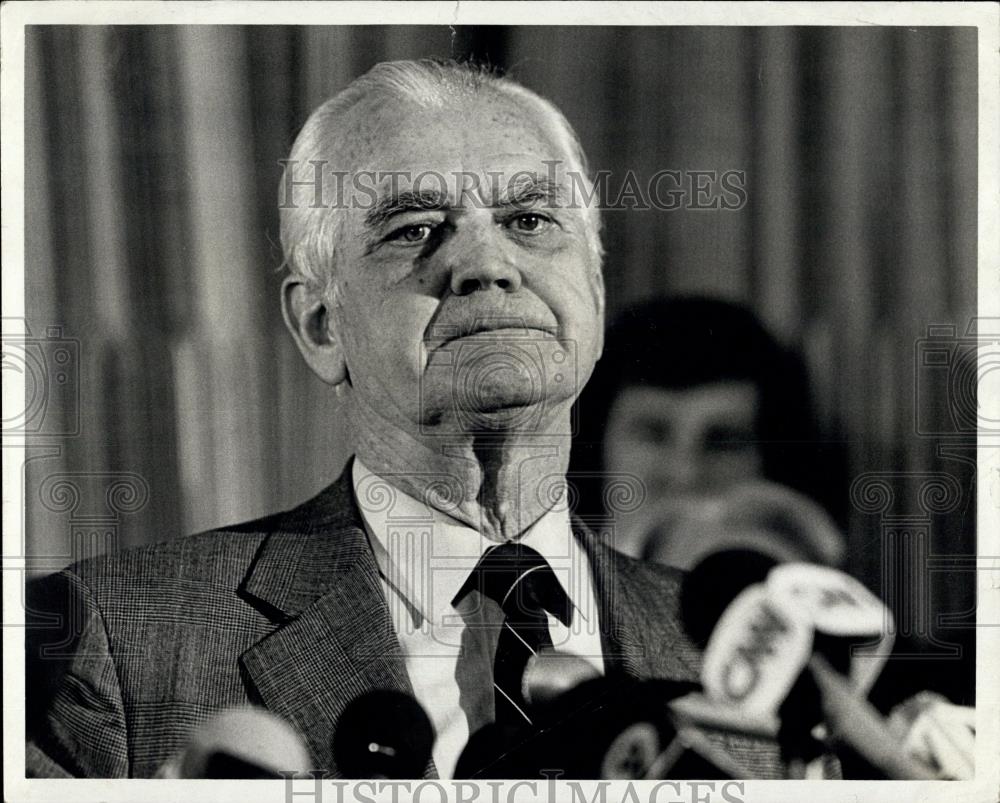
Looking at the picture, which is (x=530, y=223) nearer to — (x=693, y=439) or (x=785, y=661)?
(x=693, y=439)

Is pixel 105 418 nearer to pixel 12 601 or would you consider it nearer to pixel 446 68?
pixel 12 601

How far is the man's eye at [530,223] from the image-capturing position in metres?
2.86

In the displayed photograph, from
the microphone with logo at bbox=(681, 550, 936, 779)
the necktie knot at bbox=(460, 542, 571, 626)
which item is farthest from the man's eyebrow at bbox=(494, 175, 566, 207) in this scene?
the microphone with logo at bbox=(681, 550, 936, 779)

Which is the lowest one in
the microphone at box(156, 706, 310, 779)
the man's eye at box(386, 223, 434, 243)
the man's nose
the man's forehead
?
the microphone at box(156, 706, 310, 779)

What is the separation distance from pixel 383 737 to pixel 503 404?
100cm

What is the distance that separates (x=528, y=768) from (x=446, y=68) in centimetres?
202

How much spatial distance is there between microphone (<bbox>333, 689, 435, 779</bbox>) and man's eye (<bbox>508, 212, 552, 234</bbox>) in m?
1.36

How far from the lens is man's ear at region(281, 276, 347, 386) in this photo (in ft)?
9.52

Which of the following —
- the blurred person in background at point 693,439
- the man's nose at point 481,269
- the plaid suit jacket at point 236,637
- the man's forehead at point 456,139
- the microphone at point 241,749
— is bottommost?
the microphone at point 241,749

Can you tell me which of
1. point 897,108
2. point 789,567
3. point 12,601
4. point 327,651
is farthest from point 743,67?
point 12,601

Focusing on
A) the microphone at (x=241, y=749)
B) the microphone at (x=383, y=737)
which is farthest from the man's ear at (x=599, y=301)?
the microphone at (x=241, y=749)

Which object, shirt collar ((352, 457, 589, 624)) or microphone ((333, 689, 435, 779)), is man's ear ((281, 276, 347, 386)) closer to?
shirt collar ((352, 457, 589, 624))

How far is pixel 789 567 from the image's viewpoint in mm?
2934

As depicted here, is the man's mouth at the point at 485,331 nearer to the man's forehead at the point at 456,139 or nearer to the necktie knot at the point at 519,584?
the man's forehead at the point at 456,139
